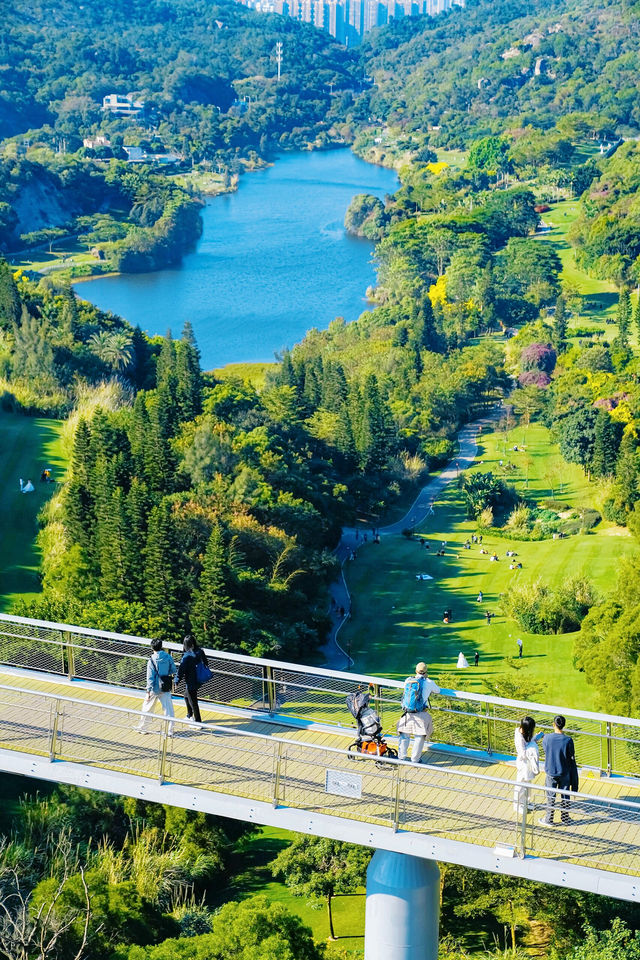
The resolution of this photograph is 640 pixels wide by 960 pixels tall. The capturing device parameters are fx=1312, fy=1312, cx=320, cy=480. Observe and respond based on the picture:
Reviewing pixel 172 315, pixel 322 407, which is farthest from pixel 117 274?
pixel 322 407

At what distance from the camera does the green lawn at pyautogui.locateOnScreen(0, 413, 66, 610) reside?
37125mm

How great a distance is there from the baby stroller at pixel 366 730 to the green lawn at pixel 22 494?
912 inches

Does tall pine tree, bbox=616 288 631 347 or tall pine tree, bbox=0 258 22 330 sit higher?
tall pine tree, bbox=0 258 22 330

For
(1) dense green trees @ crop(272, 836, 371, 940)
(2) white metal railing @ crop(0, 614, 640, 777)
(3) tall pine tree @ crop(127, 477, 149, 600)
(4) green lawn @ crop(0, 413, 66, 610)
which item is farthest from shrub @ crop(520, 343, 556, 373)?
(2) white metal railing @ crop(0, 614, 640, 777)

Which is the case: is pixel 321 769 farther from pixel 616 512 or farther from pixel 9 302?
pixel 9 302

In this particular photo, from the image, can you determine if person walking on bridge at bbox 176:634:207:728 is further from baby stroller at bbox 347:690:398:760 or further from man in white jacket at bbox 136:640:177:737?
baby stroller at bbox 347:690:398:760

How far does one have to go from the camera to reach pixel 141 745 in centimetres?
1290

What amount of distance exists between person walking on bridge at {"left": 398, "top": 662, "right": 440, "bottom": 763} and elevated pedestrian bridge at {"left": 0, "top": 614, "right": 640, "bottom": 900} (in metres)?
0.20

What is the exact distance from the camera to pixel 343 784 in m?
11.8

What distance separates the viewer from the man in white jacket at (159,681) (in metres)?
13.2

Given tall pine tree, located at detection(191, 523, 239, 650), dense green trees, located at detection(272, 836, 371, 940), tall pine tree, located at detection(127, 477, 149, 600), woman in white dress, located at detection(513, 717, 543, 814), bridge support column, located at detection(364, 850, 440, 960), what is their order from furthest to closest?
tall pine tree, located at detection(127, 477, 149, 600) → tall pine tree, located at detection(191, 523, 239, 650) → dense green trees, located at detection(272, 836, 371, 940) → woman in white dress, located at detection(513, 717, 543, 814) → bridge support column, located at detection(364, 850, 440, 960)

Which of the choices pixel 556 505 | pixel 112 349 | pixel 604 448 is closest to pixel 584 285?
pixel 604 448

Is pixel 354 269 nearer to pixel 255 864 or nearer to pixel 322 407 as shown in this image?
pixel 322 407

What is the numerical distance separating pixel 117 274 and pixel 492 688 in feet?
300
